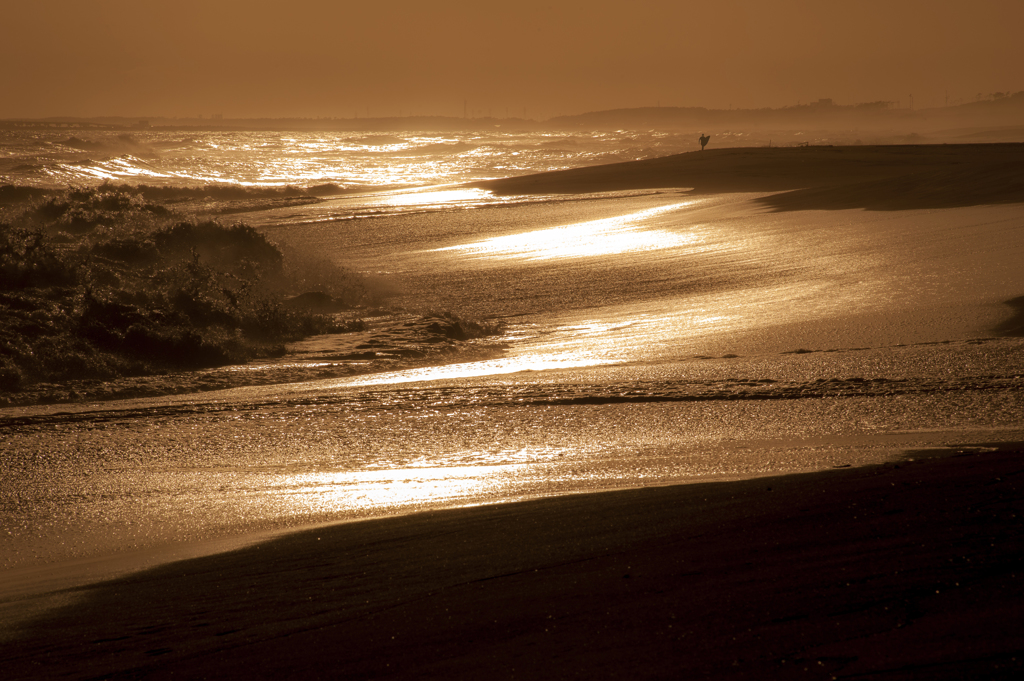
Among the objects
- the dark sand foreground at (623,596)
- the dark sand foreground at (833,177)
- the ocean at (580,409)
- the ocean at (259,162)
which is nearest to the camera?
the dark sand foreground at (623,596)

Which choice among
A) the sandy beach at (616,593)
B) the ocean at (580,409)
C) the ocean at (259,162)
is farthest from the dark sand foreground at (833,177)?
the sandy beach at (616,593)

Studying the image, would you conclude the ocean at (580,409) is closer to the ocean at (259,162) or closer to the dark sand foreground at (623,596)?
the dark sand foreground at (623,596)

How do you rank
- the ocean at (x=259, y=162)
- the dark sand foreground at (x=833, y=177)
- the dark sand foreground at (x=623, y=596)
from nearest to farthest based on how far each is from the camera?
the dark sand foreground at (x=623, y=596) < the dark sand foreground at (x=833, y=177) < the ocean at (x=259, y=162)

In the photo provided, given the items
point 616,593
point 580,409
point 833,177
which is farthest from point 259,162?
point 616,593

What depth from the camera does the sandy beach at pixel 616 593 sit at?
6.23ft

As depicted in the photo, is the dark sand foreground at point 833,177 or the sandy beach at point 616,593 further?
the dark sand foreground at point 833,177

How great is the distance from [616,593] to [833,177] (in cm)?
2987

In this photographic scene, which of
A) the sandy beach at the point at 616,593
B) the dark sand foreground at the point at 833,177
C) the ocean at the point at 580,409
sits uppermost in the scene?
the dark sand foreground at the point at 833,177

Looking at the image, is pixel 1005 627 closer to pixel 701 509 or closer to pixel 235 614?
pixel 701 509

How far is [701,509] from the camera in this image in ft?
9.89

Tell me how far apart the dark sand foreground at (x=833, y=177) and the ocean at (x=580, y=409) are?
532 centimetres

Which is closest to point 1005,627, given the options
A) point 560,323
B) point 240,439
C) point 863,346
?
point 240,439

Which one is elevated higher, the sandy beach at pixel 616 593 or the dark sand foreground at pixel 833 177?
the dark sand foreground at pixel 833 177

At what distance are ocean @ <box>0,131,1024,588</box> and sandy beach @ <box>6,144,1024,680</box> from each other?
0.51 meters
